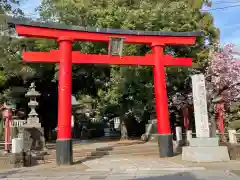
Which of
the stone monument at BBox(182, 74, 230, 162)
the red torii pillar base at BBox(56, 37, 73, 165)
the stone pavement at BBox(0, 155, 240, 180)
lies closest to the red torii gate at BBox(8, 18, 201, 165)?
the red torii pillar base at BBox(56, 37, 73, 165)

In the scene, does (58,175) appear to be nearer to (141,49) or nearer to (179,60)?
(179,60)

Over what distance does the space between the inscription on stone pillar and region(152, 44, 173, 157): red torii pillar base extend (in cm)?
133

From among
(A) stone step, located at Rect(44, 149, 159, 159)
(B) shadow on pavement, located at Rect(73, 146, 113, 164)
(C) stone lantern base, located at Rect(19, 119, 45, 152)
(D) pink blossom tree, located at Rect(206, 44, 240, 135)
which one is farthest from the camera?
(D) pink blossom tree, located at Rect(206, 44, 240, 135)

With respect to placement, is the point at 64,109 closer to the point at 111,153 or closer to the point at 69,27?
the point at 69,27

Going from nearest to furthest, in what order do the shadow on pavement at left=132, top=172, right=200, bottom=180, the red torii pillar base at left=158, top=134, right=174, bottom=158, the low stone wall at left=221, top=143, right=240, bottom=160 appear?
the shadow on pavement at left=132, top=172, right=200, bottom=180 → the low stone wall at left=221, top=143, right=240, bottom=160 → the red torii pillar base at left=158, top=134, right=174, bottom=158

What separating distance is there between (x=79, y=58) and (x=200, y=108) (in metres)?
5.20

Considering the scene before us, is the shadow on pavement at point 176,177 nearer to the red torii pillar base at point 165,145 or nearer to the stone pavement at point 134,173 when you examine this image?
the stone pavement at point 134,173

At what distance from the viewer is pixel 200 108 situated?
12438mm

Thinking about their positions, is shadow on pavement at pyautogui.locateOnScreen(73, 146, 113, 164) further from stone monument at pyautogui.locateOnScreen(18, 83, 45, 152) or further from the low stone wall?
the low stone wall

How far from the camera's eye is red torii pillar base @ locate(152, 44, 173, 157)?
42.6ft

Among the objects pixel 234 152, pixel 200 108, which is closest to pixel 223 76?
pixel 234 152

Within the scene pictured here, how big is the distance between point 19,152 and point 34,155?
103cm

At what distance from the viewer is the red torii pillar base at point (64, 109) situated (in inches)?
460

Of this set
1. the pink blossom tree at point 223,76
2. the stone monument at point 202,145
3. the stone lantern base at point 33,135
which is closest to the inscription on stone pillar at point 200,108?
the stone monument at point 202,145
